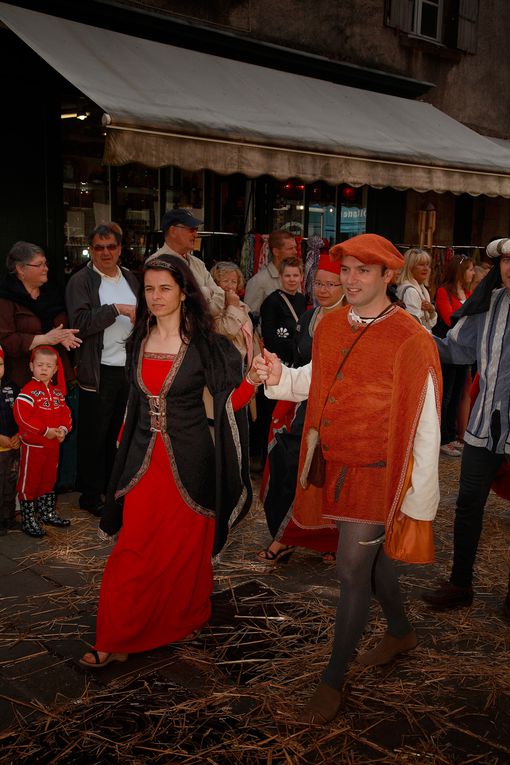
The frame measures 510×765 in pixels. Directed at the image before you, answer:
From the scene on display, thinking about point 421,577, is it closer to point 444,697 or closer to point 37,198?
point 444,697

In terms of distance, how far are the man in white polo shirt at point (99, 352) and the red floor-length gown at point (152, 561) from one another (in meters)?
2.29

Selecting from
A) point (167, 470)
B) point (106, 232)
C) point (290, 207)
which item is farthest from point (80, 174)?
point (167, 470)

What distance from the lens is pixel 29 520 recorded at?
5.95 m

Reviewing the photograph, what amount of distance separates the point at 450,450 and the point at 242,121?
171 inches

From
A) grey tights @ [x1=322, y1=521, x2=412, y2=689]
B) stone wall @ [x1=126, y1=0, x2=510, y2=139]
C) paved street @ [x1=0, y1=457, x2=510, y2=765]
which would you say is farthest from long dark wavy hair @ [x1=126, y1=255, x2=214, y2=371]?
stone wall @ [x1=126, y1=0, x2=510, y2=139]

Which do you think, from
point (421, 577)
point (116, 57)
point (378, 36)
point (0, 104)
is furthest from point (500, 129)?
point (421, 577)

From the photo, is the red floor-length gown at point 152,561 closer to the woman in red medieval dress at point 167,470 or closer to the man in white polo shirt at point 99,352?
the woman in red medieval dress at point 167,470

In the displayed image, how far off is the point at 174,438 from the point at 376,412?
114 cm

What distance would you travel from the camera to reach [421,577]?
5332 millimetres

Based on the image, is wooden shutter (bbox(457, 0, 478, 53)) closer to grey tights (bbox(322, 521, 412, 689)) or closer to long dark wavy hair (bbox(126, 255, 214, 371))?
long dark wavy hair (bbox(126, 255, 214, 371))

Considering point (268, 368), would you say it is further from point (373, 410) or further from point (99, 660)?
point (99, 660)

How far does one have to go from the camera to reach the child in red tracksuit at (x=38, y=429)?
5848mm

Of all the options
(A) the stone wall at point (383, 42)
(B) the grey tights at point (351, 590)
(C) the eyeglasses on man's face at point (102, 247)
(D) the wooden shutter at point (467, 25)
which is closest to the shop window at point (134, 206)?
(A) the stone wall at point (383, 42)

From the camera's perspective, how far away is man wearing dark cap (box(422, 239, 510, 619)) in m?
4.56
